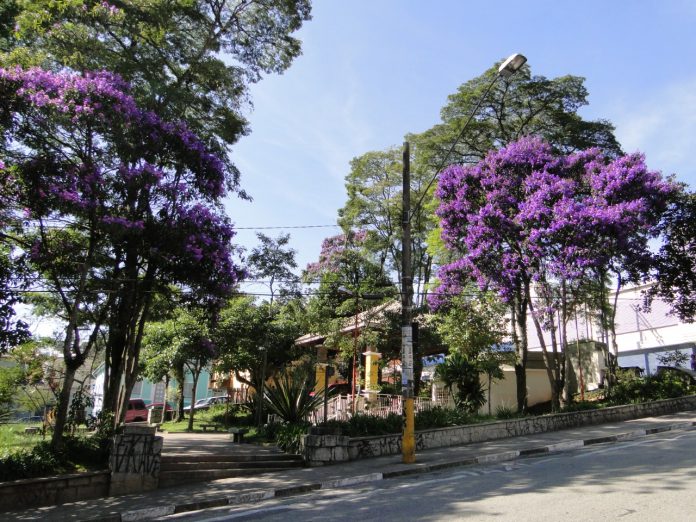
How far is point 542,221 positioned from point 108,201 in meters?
12.9

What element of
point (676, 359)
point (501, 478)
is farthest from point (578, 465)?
point (676, 359)

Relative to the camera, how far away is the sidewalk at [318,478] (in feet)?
27.0

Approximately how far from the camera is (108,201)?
10812 mm

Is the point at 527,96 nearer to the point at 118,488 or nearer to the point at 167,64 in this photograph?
the point at 167,64

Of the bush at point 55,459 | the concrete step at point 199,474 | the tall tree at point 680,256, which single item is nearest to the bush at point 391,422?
the concrete step at point 199,474

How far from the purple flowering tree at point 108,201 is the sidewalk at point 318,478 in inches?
85.2

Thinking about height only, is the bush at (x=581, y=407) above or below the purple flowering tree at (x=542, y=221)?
below

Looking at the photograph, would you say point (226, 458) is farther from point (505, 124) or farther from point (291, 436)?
point (505, 124)

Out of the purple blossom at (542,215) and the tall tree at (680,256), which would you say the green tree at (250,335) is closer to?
the purple blossom at (542,215)

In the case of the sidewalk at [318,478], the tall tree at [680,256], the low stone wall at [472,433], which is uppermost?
the tall tree at [680,256]

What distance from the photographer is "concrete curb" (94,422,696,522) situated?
8.20 meters

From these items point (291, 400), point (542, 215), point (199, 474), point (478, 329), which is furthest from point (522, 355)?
point (199, 474)

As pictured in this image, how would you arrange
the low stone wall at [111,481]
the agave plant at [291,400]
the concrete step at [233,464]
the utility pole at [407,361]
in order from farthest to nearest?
the agave plant at [291,400], the utility pole at [407,361], the concrete step at [233,464], the low stone wall at [111,481]

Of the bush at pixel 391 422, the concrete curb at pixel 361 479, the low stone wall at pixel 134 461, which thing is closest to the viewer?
the concrete curb at pixel 361 479
